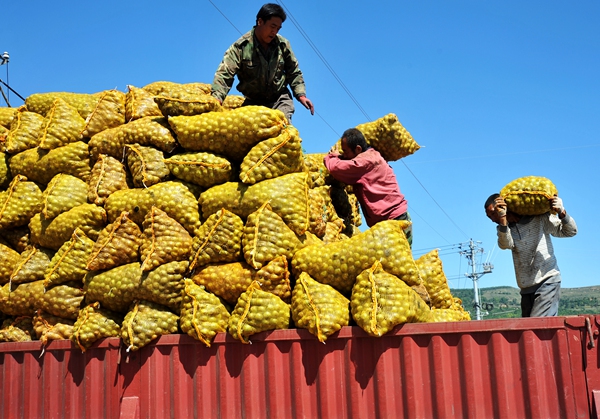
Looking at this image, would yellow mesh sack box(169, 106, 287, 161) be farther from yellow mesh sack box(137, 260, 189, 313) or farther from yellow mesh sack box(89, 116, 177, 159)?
yellow mesh sack box(137, 260, 189, 313)

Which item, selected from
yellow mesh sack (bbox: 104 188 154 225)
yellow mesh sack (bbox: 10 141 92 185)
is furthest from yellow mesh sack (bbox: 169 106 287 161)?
yellow mesh sack (bbox: 10 141 92 185)

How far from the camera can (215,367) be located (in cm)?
414

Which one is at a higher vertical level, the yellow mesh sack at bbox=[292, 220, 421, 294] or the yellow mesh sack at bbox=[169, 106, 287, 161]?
the yellow mesh sack at bbox=[169, 106, 287, 161]

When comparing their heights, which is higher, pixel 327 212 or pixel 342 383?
pixel 327 212

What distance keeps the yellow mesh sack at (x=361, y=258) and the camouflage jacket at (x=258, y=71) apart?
5.94ft

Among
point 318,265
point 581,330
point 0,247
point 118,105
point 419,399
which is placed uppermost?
point 118,105

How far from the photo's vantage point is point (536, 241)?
4.45 metres

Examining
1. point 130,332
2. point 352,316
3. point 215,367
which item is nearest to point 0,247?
point 130,332

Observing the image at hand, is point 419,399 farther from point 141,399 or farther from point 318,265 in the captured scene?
point 141,399

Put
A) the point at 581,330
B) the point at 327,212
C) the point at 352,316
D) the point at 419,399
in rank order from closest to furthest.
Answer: the point at 581,330 → the point at 419,399 → the point at 352,316 → the point at 327,212

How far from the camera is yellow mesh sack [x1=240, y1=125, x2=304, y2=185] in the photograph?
4.34 m

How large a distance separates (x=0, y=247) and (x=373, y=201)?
3.14 m

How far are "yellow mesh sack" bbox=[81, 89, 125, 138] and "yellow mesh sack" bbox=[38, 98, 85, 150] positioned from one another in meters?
0.10

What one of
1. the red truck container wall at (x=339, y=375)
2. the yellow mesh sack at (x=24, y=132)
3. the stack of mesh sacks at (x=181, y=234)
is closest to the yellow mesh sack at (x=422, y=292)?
the stack of mesh sacks at (x=181, y=234)
